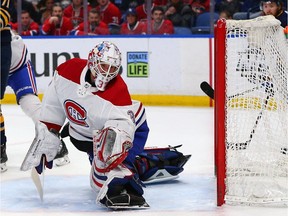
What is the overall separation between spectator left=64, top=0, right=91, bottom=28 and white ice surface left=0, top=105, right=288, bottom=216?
94.6 inches

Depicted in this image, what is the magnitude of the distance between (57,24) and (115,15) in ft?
2.13

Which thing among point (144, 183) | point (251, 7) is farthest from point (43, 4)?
point (144, 183)

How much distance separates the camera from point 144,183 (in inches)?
166

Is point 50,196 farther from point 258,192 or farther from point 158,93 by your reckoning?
point 158,93

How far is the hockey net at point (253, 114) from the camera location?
3686mm

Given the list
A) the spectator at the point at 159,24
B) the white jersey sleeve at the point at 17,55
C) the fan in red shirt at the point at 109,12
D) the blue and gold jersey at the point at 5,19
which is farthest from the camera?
the fan in red shirt at the point at 109,12

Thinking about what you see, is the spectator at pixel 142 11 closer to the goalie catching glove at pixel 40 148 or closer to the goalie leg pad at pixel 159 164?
the goalie leg pad at pixel 159 164

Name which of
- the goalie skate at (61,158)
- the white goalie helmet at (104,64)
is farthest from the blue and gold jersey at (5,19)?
the white goalie helmet at (104,64)

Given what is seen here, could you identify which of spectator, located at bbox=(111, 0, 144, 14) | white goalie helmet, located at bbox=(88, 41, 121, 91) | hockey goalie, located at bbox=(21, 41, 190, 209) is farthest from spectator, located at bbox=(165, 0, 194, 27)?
white goalie helmet, located at bbox=(88, 41, 121, 91)

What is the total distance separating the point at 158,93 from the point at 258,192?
14.0 feet

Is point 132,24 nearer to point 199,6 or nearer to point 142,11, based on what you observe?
point 142,11

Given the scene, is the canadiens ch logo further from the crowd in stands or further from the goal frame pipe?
the crowd in stands

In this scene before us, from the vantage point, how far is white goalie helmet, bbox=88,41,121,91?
3.65m

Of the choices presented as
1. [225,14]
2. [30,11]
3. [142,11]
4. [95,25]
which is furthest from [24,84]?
[30,11]
